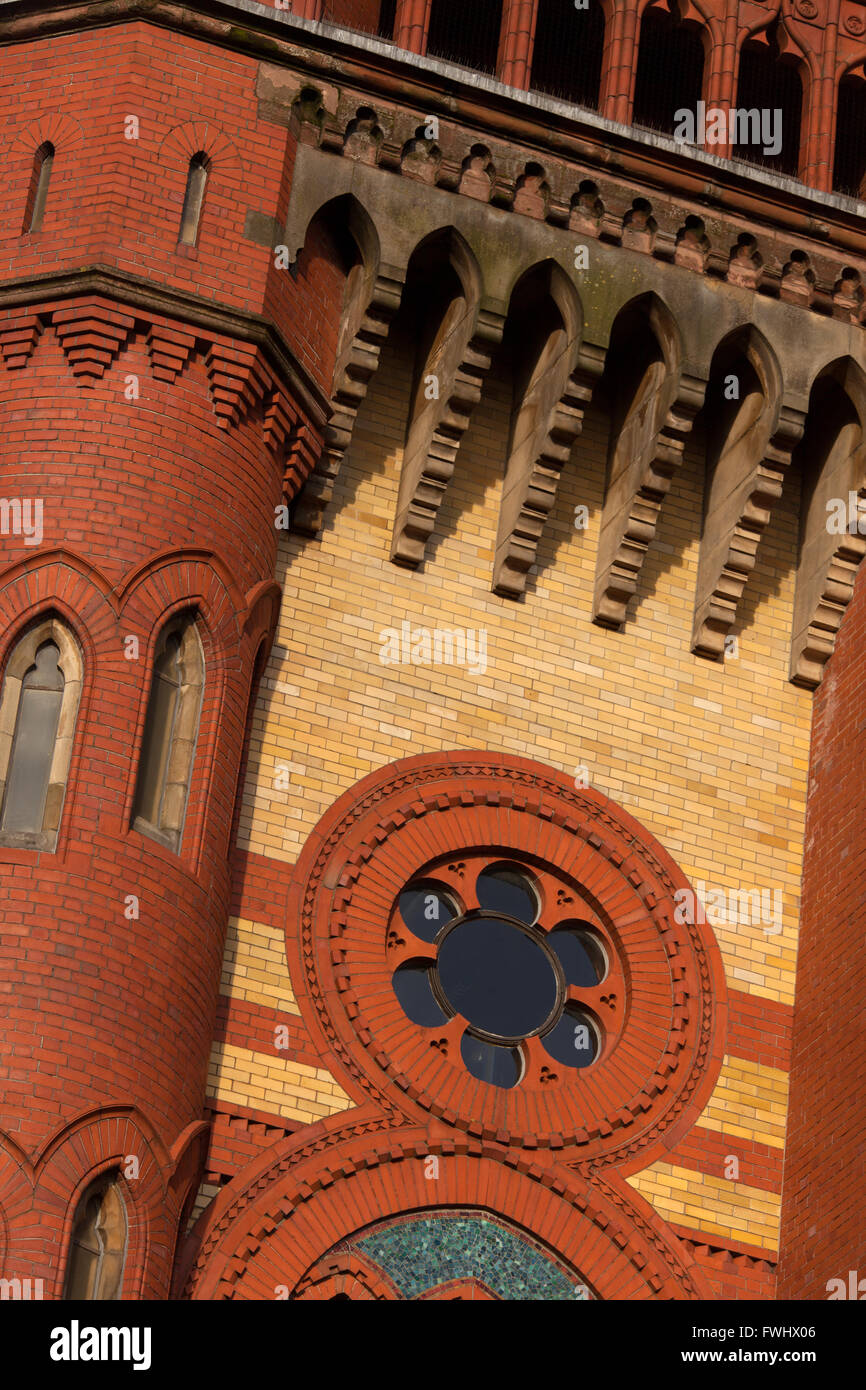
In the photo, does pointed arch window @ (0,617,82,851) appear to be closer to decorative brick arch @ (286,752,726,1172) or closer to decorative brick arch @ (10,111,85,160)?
decorative brick arch @ (286,752,726,1172)

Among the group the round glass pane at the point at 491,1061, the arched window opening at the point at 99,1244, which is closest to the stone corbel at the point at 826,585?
the round glass pane at the point at 491,1061

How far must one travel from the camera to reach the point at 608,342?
18750 mm

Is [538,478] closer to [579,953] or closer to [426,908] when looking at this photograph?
[426,908]

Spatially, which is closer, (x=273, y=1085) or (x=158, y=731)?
(x=158, y=731)

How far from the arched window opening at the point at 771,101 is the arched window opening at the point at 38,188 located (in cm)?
515

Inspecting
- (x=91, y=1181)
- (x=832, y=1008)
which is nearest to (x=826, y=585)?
(x=832, y=1008)

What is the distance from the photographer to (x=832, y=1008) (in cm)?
1773

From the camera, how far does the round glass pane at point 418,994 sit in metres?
17.5

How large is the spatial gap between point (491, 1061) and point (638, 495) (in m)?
4.09

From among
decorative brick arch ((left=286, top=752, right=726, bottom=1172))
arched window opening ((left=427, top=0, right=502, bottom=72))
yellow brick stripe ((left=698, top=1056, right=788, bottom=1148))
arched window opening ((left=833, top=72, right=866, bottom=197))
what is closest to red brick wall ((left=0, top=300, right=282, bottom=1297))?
decorative brick arch ((left=286, top=752, right=726, bottom=1172))

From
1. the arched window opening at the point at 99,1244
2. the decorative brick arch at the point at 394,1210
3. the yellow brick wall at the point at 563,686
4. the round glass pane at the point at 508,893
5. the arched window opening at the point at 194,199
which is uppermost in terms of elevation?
the arched window opening at the point at 194,199

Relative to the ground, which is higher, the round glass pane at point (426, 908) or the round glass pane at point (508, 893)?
the round glass pane at point (508, 893)

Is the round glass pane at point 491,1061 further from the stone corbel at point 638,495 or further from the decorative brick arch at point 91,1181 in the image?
the stone corbel at point 638,495

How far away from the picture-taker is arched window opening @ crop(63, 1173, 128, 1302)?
1495 cm
